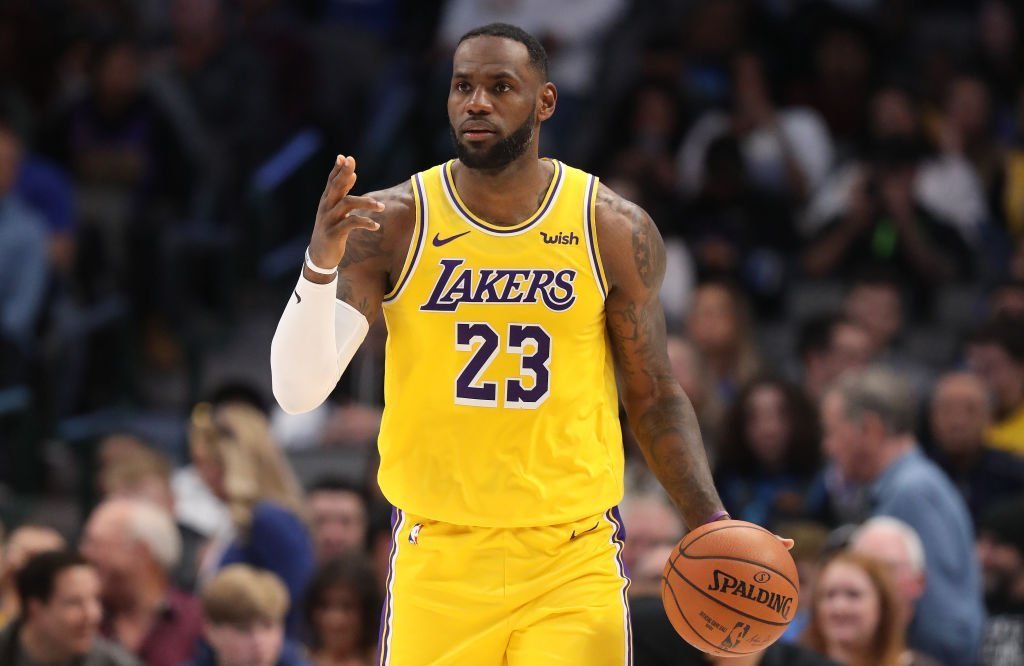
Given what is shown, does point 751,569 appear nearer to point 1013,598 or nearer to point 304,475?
point 1013,598

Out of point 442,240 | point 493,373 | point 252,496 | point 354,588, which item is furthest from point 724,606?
point 252,496

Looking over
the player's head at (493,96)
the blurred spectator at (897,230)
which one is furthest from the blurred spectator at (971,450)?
the player's head at (493,96)

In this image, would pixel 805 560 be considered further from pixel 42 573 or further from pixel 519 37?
pixel 519 37

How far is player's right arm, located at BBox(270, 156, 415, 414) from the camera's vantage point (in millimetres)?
4910

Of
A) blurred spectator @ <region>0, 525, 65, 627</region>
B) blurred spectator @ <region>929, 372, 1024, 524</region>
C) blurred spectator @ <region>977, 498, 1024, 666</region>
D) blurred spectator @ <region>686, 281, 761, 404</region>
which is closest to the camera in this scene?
blurred spectator @ <region>977, 498, 1024, 666</region>

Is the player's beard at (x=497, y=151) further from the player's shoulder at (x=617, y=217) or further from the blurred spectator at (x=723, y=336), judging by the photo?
the blurred spectator at (x=723, y=336)

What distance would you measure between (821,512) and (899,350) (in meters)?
2.60

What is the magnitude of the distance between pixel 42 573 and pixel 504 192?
3108 mm

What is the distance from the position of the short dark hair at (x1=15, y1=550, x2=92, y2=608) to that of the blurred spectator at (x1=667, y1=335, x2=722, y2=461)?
3.41 meters

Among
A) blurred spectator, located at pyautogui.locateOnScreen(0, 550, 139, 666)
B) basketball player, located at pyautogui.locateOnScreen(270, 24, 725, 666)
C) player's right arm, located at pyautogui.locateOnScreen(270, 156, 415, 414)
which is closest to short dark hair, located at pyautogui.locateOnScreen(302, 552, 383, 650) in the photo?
blurred spectator, located at pyautogui.locateOnScreen(0, 550, 139, 666)

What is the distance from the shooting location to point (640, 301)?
17.5 ft

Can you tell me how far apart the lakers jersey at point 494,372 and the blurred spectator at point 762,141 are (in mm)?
6427

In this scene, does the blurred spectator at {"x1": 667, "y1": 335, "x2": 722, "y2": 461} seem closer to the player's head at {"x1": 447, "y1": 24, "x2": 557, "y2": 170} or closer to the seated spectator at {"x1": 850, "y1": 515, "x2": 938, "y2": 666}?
the seated spectator at {"x1": 850, "y1": 515, "x2": 938, "y2": 666}

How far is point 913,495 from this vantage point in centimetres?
809
